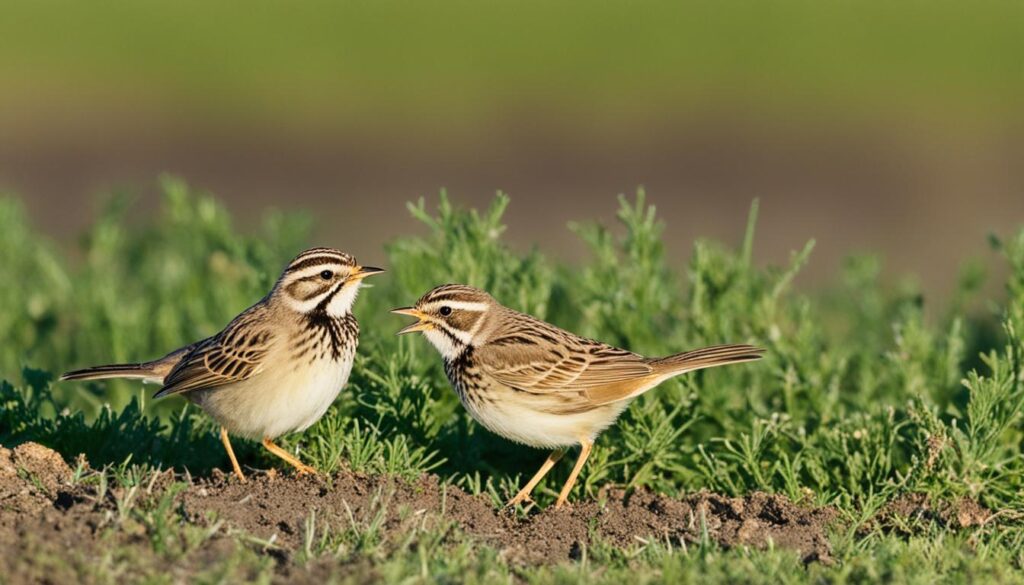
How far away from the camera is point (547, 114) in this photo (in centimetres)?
2564

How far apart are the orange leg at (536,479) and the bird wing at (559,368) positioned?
1.65 feet

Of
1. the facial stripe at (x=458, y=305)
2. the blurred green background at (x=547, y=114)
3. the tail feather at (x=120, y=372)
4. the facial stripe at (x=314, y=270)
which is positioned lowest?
the tail feather at (x=120, y=372)

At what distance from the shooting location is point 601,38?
28.9 meters

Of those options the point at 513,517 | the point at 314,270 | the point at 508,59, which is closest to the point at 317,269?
the point at 314,270

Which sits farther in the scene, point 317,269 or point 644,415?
point 644,415

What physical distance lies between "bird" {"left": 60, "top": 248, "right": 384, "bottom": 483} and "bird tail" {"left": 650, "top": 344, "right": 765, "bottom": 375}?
1910 mm

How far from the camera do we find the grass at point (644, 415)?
7.64m

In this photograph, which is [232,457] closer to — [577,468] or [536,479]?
[536,479]

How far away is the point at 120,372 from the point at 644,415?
3385mm

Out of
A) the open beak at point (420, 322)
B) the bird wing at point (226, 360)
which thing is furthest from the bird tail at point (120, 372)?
the open beak at point (420, 322)

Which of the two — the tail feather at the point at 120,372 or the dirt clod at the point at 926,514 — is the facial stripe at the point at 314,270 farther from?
the dirt clod at the point at 926,514

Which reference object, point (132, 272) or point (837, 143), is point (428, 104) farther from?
point (132, 272)

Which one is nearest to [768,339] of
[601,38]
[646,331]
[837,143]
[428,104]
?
[646,331]

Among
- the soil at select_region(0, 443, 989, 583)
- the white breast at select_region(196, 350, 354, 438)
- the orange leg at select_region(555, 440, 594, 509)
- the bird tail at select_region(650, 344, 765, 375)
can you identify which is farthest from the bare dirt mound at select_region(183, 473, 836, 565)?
the bird tail at select_region(650, 344, 765, 375)
